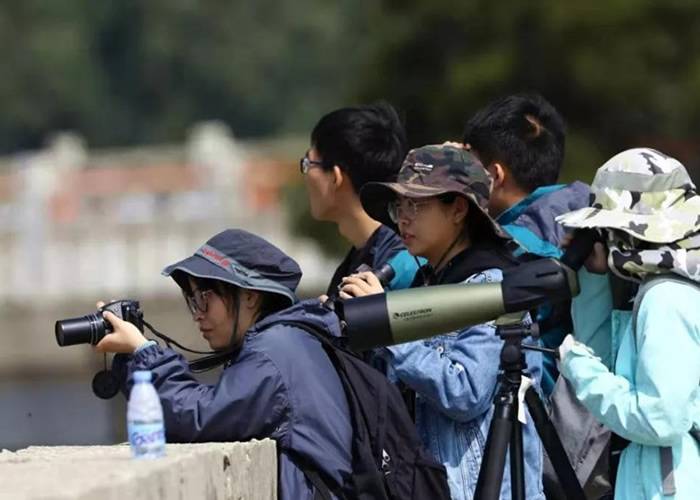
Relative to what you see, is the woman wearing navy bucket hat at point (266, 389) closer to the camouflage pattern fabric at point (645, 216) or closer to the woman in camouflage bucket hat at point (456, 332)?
the woman in camouflage bucket hat at point (456, 332)

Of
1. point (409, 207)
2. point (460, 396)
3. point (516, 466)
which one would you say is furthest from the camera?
point (409, 207)

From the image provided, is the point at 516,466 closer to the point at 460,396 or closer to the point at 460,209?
the point at 460,396

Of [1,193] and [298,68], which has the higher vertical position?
[298,68]

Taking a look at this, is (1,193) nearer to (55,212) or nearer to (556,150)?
(55,212)

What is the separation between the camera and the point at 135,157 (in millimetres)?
27734

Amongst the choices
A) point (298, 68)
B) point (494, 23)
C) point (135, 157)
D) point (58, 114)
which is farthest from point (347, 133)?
point (298, 68)

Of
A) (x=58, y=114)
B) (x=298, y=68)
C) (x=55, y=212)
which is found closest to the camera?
(x=55, y=212)

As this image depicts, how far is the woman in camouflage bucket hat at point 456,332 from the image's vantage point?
14.2 ft

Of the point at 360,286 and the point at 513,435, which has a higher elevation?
the point at 360,286

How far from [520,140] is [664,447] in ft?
4.49

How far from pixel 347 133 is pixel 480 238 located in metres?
0.88

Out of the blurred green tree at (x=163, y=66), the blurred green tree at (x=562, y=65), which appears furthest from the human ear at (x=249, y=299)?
the blurred green tree at (x=163, y=66)

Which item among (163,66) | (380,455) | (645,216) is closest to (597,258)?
(645,216)

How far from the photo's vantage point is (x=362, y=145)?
212 inches
